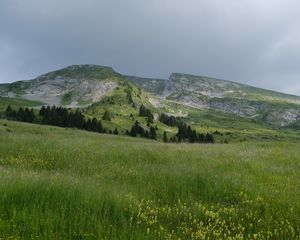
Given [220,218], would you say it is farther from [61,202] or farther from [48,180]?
[48,180]

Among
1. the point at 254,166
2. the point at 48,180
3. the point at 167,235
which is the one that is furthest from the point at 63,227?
the point at 254,166

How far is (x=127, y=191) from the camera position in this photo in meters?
8.60

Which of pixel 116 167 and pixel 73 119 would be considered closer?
pixel 116 167

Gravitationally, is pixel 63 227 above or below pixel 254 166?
below

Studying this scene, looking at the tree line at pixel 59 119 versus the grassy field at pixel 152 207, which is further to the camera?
the tree line at pixel 59 119

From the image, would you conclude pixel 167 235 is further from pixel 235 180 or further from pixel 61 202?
pixel 235 180

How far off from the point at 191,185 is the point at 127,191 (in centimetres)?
208

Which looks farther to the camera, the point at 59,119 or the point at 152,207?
the point at 59,119

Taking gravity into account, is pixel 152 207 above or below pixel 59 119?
below

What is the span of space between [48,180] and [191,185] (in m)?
3.82

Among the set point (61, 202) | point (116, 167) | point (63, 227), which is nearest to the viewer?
point (63, 227)

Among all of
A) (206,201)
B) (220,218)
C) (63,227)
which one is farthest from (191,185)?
(63,227)

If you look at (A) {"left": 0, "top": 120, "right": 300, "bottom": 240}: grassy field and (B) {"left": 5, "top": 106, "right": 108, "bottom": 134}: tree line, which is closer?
(A) {"left": 0, "top": 120, "right": 300, "bottom": 240}: grassy field

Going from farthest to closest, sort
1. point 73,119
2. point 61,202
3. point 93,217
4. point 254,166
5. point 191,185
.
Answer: point 73,119, point 254,166, point 191,185, point 61,202, point 93,217
